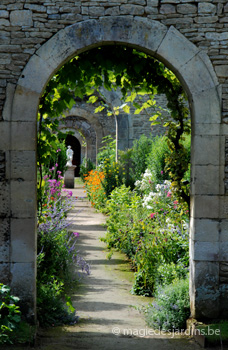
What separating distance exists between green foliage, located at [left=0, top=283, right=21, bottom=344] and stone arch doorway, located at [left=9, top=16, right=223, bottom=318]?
0.73 ft

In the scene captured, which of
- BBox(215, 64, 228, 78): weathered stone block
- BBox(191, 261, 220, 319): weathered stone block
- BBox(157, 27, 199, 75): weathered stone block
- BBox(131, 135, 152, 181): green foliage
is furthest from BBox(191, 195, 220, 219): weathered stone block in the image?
BBox(131, 135, 152, 181): green foliage

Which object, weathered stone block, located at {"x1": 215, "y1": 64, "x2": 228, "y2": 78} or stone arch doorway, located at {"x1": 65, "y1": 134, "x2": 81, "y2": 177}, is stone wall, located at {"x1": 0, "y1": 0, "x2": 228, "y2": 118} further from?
stone arch doorway, located at {"x1": 65, "y1": 134, "x2": 81, "y2": 177}

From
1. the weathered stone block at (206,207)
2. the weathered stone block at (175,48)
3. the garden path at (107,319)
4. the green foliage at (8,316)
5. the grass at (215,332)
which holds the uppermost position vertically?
the weathered stone block at (175,48)

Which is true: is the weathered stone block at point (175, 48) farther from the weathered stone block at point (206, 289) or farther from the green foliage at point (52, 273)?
the green foliage at point (52, 273)

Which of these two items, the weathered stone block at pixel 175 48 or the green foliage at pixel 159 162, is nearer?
the weathered stone block at pixel 175 48

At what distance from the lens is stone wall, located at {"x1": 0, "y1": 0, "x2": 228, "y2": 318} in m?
4.37

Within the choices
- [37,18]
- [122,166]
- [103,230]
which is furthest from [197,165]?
[122,166]

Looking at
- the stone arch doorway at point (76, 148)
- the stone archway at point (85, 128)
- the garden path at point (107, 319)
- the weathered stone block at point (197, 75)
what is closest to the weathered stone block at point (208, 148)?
the weathered stone block at point (197, 75)

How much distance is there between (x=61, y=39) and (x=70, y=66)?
2.07ft

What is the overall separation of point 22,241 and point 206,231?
1.71 metres

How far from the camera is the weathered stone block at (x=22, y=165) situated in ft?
14.4

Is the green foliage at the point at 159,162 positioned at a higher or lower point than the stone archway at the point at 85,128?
lower

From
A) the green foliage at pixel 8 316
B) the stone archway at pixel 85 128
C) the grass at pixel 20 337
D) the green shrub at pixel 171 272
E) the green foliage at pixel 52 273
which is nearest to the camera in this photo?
the green foliage at pixel 8 316

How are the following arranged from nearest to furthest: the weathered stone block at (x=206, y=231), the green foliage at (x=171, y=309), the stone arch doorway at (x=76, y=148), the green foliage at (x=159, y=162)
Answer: the weathered stone block at (x=206, y=231) < the green foliage at (x=171, y=309) < the green foliage at (x=159, y=162) < the stone arch doorway at (x=76, y=148)
